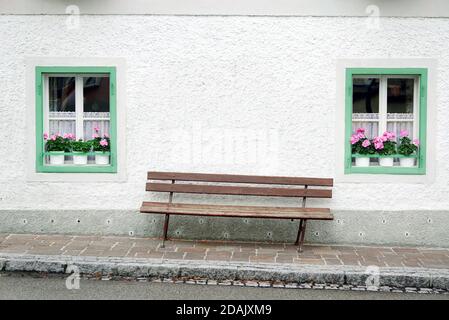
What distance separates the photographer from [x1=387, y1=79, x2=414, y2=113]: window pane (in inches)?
350

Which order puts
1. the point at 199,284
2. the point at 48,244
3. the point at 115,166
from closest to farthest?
the point at 199,284 < the point at 48,244 < the point at 115,166

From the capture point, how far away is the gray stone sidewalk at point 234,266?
7105 mm

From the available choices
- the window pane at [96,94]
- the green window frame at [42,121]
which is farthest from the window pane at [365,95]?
the window pane at [96,94]

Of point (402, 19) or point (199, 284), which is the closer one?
point (199, 284)

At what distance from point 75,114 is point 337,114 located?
3.45 m

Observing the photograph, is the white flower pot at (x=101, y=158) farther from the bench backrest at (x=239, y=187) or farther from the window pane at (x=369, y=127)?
the window pane at (x=369, y=127)

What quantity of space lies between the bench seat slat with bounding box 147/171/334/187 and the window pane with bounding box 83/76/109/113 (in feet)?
3.91

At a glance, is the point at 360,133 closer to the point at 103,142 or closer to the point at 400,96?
the point at 400,96

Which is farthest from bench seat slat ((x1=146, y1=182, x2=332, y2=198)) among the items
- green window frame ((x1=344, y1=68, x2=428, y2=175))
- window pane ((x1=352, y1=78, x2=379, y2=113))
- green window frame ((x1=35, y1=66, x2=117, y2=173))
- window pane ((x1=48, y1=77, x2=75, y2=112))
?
window pane ((x1=48, y1=77, x2=75, y2=112))

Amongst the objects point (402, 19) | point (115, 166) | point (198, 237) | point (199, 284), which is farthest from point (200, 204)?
point (402, 19)

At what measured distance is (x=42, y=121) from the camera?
29.2ft

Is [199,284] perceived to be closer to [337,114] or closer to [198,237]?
[198,237]

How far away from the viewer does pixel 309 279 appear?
716 centimetres

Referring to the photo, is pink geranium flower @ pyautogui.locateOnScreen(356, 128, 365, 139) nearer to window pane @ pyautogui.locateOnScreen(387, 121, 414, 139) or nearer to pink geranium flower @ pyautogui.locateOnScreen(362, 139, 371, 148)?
pink geranium flower @ pyautogui.locateOnScreen(362, 139, 371, 148)
